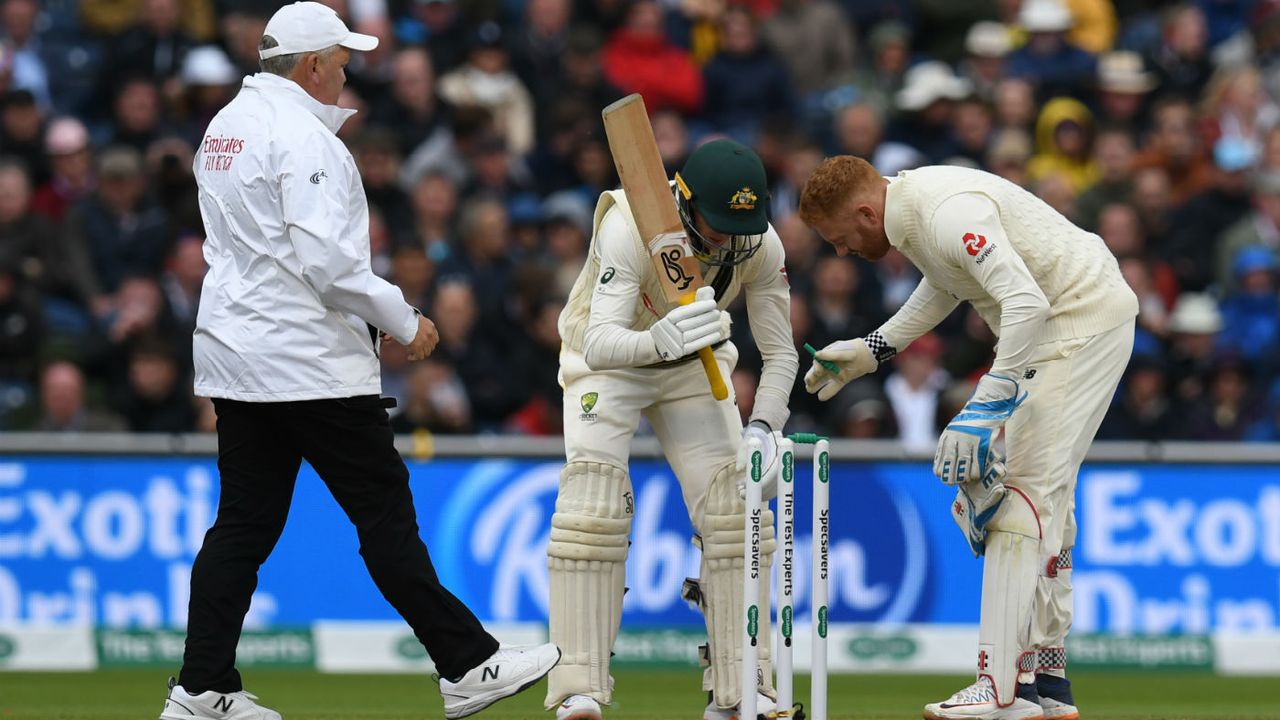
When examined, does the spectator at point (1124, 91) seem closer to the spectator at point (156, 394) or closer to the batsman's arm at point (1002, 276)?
the spectator at point (156, 394)

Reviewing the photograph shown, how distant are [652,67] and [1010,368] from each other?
8264 millimetres

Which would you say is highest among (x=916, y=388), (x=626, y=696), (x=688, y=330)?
(x=688, y=330)

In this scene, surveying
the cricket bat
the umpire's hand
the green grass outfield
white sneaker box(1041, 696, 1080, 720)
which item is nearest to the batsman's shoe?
white sneaker box(1041, 696, 1080, 720)

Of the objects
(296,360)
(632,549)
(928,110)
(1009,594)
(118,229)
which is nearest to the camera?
(296,360)

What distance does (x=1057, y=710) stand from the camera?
7965 mm

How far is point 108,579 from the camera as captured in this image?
10992mm

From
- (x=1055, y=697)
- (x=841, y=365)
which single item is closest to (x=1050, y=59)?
(x=841, y=365)

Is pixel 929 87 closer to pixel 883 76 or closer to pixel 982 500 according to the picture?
pixel 883 76

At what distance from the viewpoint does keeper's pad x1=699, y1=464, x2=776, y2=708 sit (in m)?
7.67

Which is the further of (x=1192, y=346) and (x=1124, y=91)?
(x=1124, y=91)

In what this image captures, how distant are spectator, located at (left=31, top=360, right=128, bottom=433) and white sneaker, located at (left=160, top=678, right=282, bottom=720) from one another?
493 cm

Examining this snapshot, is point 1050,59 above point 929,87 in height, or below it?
above

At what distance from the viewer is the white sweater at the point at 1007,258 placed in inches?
289

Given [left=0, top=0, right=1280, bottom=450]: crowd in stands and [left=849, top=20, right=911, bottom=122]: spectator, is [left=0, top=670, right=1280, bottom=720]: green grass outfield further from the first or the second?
[left=849, top=20, right=911, bottom=122]: spectator
